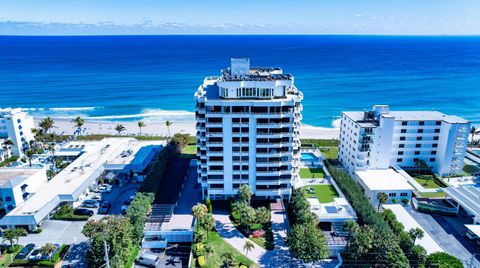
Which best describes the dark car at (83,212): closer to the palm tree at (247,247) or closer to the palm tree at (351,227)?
the palm tree at (247,247)

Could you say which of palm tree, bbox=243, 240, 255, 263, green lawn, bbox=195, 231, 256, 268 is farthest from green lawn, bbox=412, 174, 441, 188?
green lawn, bbox=195, 231, 256, 268

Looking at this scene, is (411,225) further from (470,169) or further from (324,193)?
(470,169)

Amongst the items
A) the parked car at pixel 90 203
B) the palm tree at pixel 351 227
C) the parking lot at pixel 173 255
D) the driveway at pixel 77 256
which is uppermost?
the palm tree at pixel 351 227

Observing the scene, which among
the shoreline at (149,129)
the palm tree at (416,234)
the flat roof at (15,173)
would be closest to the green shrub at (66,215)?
the flat roof at (15,173)

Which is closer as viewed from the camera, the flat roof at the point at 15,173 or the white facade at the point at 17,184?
the white facade at the point at 17,184

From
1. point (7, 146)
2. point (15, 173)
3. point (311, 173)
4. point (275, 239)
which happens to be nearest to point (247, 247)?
point (275, 239)

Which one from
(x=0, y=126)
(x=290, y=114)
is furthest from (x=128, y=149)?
(x=290, y=114)
